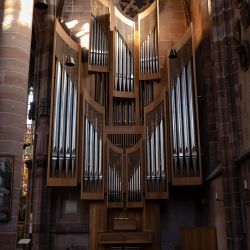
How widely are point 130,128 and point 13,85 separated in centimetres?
688

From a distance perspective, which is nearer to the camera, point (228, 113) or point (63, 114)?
point (228, 113)

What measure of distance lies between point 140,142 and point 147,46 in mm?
4471

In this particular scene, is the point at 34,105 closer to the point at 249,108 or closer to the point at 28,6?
the point at 28,6

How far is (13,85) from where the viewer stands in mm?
10609

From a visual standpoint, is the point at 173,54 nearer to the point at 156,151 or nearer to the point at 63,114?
the point at 156,151

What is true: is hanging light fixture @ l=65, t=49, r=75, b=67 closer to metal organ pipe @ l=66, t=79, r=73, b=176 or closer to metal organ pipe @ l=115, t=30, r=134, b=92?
metal organ pipe @ l=66, t=79, r=73, b=176

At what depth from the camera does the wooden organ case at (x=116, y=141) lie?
1494 centimetres

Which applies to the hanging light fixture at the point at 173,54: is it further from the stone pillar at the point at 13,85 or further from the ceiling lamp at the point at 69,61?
the stone pillar at the point at 13,85

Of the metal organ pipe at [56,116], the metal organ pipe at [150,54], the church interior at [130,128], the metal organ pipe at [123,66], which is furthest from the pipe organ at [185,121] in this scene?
the metal organ pipe at [56,116]

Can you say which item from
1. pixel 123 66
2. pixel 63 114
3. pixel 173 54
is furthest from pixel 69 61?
pixel 173 54

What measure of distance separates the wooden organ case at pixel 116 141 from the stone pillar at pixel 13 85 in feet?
15.7

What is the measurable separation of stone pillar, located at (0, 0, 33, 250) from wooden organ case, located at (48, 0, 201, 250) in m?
4.80

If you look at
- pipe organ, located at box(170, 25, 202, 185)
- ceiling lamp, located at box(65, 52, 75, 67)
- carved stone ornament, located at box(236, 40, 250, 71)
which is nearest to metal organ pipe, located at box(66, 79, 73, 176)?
ceiling lamp, located at box(65, 52, 75, 67)

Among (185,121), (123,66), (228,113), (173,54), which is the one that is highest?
(123,66)
